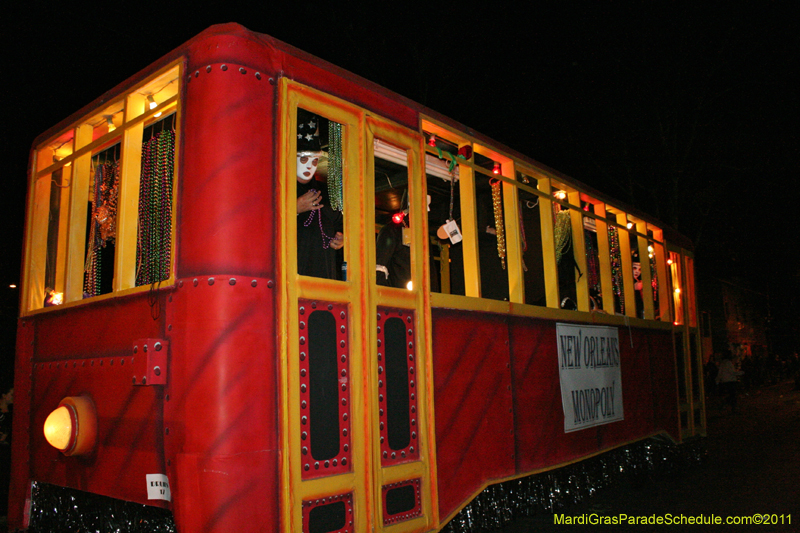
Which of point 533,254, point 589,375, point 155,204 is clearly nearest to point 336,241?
point 155,204

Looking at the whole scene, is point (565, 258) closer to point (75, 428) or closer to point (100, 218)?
point (100, 218)

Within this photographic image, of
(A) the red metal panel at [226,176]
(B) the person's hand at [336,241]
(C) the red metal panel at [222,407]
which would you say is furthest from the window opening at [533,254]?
(C) the red metal panel at [222,407]

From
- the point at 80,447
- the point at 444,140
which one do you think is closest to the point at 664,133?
the point at 444,140

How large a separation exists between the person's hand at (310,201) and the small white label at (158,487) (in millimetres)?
1702

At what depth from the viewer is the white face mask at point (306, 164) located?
3.63 m

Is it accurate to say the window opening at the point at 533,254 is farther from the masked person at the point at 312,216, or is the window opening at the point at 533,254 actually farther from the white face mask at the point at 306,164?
the white face mask at the point at 306,164

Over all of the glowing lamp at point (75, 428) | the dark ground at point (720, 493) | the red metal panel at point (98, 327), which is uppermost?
the red metal panel at point (98, 327)

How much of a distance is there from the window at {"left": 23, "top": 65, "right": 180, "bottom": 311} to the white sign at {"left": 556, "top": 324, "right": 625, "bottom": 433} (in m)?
3.31

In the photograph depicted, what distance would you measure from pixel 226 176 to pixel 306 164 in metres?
0.89

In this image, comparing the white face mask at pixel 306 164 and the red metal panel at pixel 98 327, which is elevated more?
the white face mask at pixel 306 164

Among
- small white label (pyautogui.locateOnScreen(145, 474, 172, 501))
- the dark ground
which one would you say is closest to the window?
small white label (pyautogui.locateOnScreen(145, 474, 172, 501))

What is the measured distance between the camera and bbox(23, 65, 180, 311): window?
11.1ft

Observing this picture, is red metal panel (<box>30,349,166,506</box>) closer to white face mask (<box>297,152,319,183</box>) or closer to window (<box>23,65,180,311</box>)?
window (<box>23,65,180,311</box>)

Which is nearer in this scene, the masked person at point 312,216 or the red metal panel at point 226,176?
the red metal panel at point 226,176
